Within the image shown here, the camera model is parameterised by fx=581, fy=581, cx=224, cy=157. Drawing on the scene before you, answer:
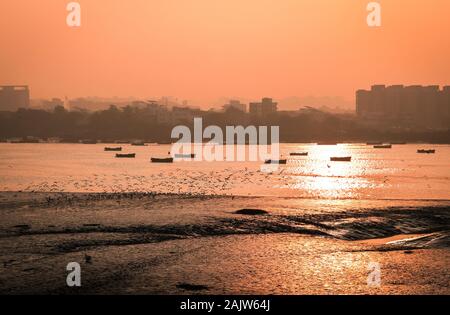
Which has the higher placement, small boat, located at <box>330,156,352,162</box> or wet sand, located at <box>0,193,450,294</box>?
wet sand, located at <box>0,193,450,294</box>

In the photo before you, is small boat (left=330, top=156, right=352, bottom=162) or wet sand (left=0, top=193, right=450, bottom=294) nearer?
wet sand (left=0, top=193, right=450, bottom=294)

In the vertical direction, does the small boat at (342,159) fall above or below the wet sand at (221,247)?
below

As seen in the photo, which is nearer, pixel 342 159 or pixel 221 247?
pixel 221 247

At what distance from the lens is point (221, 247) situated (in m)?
20.9

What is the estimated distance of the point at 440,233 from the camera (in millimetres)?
24312

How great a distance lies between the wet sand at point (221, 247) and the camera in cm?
1580

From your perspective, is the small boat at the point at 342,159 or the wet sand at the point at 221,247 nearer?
the wet sand at the point at 221,247

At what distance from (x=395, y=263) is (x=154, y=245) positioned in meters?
8.43

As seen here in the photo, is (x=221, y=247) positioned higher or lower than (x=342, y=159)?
higher

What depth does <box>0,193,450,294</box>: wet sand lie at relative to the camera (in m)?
15.8

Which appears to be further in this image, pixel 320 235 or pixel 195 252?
pixel 320 235
